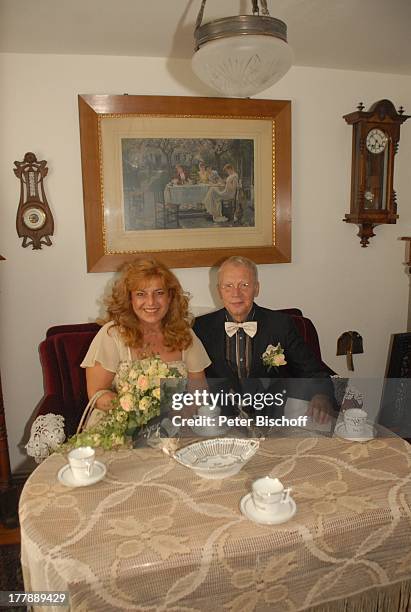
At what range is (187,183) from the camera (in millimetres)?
2918

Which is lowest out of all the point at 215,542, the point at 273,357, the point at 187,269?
the point at 215,542

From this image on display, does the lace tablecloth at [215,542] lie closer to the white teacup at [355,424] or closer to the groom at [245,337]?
the white teacup at [355,424]

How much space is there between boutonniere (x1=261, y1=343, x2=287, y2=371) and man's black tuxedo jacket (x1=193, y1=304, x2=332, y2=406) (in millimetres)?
39

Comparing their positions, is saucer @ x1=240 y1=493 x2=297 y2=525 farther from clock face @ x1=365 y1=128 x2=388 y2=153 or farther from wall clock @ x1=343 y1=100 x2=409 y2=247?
clock face @ x1=365 y1=128 x2=388 y2=153

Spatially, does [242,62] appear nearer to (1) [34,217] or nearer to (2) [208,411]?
(2) [208,411]

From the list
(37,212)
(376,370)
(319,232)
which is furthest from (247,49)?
(376,370)

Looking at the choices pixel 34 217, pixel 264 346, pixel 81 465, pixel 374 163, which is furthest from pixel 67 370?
pixel 374 163

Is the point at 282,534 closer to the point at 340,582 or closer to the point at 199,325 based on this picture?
the point at 340,582

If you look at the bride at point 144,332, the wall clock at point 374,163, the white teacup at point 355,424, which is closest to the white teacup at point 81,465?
the bride at point 144,332

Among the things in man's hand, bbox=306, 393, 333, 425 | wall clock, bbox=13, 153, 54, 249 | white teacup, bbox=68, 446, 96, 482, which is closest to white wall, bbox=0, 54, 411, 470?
wall clock, bbox=13, 153, 54, 249

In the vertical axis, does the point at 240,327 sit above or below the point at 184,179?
below

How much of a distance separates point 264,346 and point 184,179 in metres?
1.17

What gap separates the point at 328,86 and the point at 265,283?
1.31 meters

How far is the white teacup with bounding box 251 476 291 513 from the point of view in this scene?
1.26m
